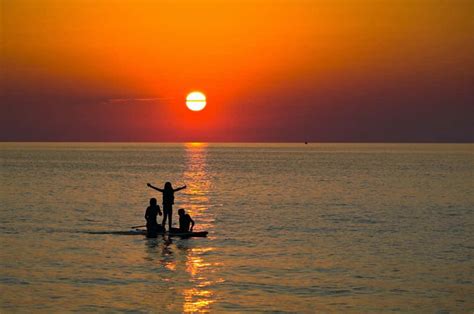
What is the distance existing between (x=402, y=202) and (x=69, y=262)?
134 ft

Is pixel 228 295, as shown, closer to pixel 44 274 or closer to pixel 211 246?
pixel 44 274

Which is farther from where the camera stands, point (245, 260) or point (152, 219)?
point (152, 219)

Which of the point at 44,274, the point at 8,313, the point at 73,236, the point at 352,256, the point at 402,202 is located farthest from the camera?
the point at 402,202

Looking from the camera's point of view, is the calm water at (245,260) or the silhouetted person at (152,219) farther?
the silhouetted person at (152,219)

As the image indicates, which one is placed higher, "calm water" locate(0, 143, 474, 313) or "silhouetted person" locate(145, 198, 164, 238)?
"silhouetted person" locate(145, 198, 164, 238)

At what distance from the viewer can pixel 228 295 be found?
2211 centimetres

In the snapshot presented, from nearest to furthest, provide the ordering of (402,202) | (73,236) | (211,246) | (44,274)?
(44,274)
(211,246)
(73,236)
(402,202)

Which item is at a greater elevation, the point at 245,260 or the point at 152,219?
the point at 152,219

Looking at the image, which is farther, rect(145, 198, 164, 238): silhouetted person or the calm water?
rect(145, 198, 164, 238): silhouetted person

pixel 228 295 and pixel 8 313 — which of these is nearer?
pixel 8 313

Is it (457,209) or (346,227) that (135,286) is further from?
(457,209)

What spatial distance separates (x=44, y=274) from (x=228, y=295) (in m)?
7.68

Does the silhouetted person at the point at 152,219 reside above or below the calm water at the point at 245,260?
above

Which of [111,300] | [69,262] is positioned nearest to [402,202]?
[69,262]
